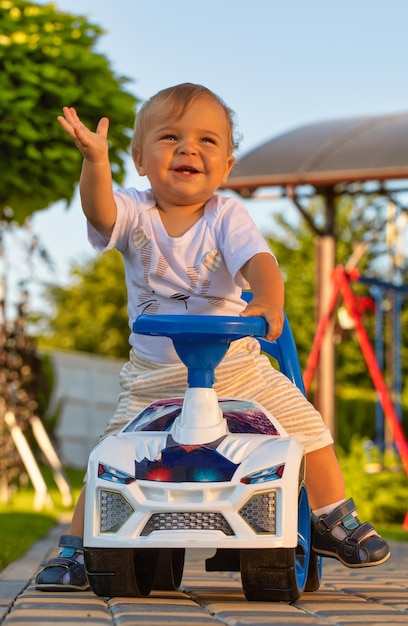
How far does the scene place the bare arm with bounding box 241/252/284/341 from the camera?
8.62 feet

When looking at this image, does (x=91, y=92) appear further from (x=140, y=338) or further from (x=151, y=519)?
(x=151, y=519)

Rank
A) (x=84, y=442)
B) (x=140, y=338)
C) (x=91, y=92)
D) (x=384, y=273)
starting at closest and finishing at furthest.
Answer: (x=140, y=338), (x=91, y=92), (x=84, y=442), (x=384, y=273)

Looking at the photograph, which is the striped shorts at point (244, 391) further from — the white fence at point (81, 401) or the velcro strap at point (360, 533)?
the white fence at point (81, 401)

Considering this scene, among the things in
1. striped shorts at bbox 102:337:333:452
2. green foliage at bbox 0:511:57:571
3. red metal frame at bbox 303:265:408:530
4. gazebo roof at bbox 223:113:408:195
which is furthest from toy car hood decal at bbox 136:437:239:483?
gazebo roof at bbox 223:113:408:195

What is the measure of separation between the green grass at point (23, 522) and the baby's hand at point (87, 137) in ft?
5.81

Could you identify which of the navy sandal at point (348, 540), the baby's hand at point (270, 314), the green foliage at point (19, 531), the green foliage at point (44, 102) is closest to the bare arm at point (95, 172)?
the baby's hand at point (270, 314)

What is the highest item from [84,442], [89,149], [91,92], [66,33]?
[66,33]

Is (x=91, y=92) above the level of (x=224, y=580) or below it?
above

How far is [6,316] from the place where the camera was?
8.97 metres

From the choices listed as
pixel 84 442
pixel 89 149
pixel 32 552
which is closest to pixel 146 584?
pixel 89 149

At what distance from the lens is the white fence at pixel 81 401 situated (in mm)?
16844

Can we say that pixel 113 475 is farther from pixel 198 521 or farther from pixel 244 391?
pixel 244 391

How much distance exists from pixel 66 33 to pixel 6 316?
2.58 meters

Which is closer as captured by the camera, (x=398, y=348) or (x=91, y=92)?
(x=91, y=92)
